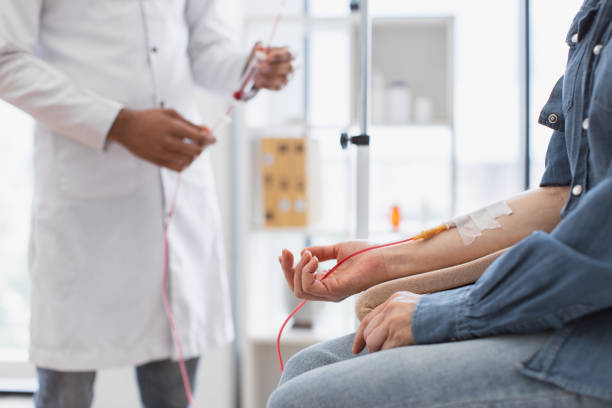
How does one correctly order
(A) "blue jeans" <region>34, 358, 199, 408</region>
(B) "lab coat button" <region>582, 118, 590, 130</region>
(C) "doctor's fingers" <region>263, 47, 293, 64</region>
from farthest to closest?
(C) "doctor's fingers" <region>263, 47, 293, 64</region> → (A) "blue jeans" <region>34, 358, 199, 408</region> → (B) "lab coat button" <region>582, 118, 590, 130</region>

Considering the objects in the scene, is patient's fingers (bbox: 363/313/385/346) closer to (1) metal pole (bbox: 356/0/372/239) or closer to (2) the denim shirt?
(2) the denim shirt

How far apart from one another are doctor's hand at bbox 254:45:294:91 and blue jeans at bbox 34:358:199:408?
727 millimetres

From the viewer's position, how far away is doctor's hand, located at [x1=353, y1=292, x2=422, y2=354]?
0.65m

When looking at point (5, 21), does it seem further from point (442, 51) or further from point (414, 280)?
point (442, 51)

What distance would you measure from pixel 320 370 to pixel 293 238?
168 cm

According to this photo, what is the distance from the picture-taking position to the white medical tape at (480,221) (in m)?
0.80

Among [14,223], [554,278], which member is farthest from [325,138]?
[554,278]

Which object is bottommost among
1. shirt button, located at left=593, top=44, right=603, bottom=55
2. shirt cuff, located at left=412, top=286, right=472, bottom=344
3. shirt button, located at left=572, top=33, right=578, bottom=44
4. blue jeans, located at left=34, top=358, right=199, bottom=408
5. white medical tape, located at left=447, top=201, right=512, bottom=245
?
blue jeans, located at left=34, top=358, right=199, bottom=408

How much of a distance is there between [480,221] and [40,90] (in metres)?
0.88

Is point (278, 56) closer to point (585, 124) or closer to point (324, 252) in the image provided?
point (324, 252)

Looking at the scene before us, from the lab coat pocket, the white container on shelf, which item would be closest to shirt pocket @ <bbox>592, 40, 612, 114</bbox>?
the lab coat pocket

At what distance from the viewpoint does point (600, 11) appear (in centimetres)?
66

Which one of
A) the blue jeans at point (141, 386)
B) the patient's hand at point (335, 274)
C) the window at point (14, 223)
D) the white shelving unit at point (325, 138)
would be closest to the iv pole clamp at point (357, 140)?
the patient's hand at point (335, 274)

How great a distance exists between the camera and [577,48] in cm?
71
